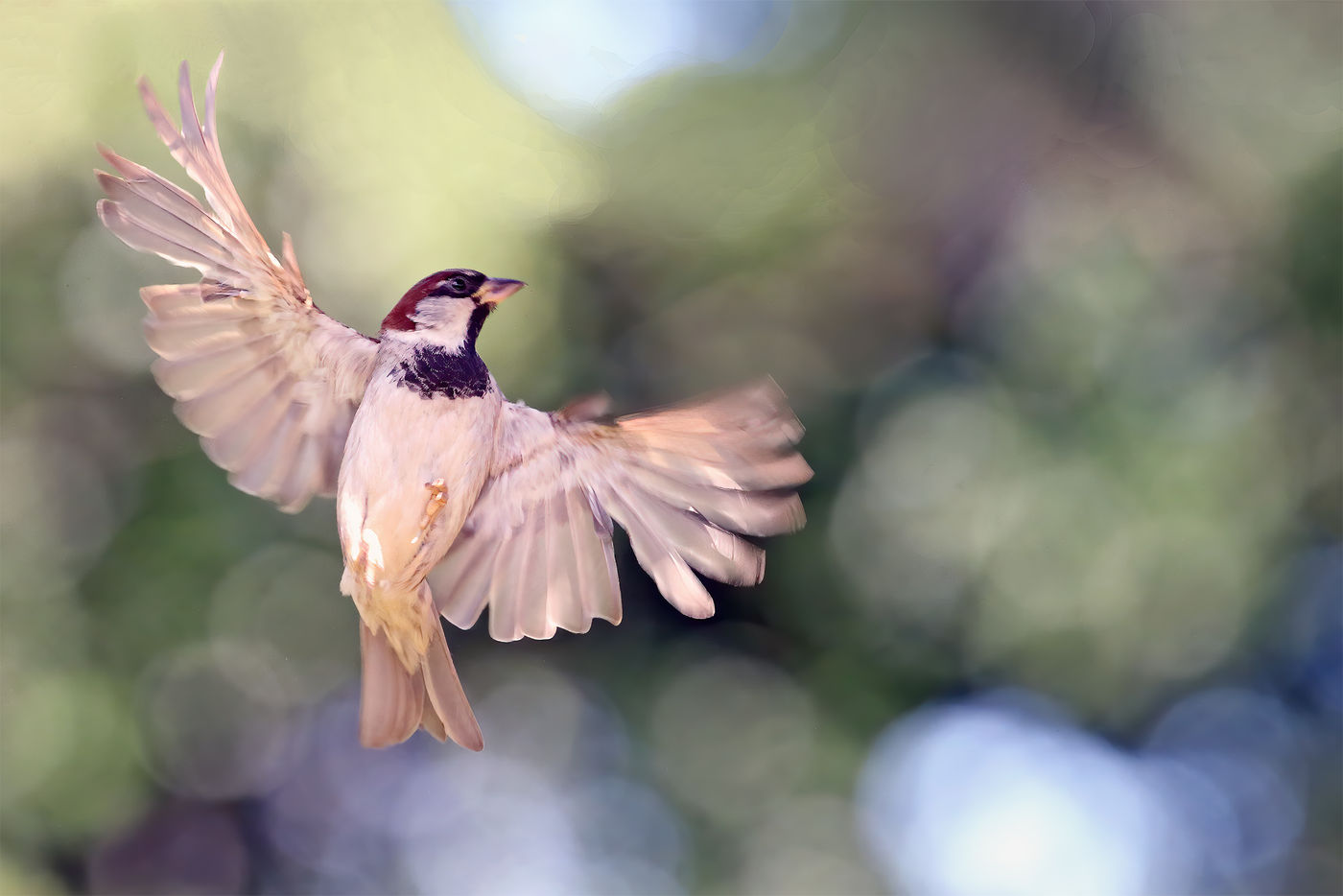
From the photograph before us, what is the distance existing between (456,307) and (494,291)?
3cm

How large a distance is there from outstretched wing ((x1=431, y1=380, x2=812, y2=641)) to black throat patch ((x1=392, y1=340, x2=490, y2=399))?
7 centimetres

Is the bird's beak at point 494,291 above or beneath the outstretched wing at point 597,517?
above

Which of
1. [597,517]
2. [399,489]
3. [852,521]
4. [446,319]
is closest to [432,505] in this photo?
[399,489]

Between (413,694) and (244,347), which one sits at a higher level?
(244,347)

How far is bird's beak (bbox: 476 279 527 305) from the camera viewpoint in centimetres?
74

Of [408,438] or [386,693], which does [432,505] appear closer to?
[408,438]

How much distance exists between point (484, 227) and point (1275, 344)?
2.58 meters

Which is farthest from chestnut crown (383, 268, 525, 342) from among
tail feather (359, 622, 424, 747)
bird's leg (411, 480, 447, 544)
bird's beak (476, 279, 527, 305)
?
tail feather (359, 622, 424, 747)

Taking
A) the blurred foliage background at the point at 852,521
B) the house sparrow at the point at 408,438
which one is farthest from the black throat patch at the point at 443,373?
the blurred foliage background at the point at 852,521

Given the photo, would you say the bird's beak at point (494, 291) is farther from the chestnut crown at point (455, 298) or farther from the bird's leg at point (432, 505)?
the bird's leg at point (432, 505)

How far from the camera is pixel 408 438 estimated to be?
69 centimetres

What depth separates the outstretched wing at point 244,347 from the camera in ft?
2.26

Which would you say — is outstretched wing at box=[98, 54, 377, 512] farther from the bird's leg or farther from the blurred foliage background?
the blurred foliage background

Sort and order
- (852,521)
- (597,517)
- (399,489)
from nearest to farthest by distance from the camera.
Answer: (399,489), (597,517), (852,521)
